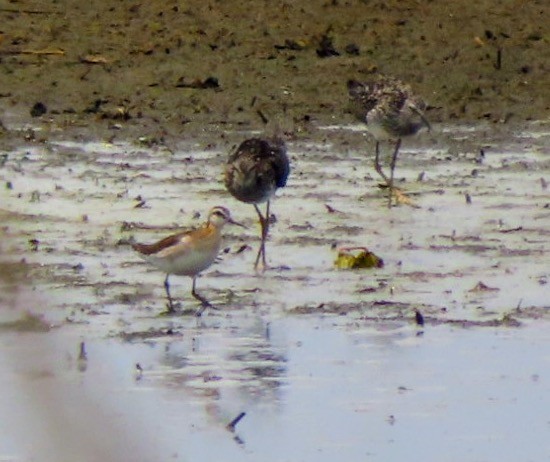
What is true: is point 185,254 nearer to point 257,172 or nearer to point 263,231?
point 263,231

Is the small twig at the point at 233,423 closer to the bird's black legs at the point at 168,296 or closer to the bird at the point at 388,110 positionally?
the bird's black legs at the point at 168,296

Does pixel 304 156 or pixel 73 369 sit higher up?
pixel 304 156

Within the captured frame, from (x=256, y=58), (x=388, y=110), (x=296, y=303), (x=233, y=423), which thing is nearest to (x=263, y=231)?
(x=296, y=303)

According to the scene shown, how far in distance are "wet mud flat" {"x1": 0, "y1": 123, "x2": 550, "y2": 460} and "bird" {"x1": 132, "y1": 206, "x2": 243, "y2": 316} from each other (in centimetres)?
13

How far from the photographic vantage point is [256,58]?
14.7 meters

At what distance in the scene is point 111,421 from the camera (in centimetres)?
202

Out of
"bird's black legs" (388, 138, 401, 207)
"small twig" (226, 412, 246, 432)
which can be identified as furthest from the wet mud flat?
"bird's black legs" (388, 138, 401, 207)

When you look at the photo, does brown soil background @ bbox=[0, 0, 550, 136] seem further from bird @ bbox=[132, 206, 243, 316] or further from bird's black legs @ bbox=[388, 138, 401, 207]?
bird @ bbox=[132, 206, 243, 316]

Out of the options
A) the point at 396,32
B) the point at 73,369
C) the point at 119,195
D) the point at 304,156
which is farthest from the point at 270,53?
the point at 73,369

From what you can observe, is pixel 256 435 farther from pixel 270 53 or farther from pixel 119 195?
pixel 270 53

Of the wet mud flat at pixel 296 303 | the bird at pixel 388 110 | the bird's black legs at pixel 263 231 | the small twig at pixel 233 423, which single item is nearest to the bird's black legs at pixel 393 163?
the bird at pixel 388 110

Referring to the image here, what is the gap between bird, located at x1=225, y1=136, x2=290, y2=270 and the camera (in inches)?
389

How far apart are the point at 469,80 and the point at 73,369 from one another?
28.7ft

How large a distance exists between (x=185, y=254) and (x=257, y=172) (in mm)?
2119
